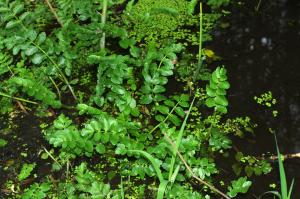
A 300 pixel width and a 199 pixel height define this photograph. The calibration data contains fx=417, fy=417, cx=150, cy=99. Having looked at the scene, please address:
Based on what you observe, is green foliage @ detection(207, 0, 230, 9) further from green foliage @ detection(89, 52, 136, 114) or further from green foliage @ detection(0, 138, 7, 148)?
green foliage @ detection(0, 138, 7, 148)

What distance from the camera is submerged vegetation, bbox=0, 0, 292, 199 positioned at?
1655mm

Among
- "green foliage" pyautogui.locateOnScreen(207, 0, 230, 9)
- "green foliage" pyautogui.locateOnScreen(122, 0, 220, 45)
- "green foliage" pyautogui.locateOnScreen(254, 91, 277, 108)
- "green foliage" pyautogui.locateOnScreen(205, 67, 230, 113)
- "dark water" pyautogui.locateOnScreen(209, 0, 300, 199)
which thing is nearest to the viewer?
"green foliage" pyautogui.locateOnScreen(205, 67, 230, 113)

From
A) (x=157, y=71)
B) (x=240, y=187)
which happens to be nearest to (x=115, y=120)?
(x=157, y=71)

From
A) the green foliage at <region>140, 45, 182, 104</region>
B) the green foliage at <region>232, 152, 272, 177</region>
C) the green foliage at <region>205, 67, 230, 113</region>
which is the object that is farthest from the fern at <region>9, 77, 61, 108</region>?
the green foliage at <region>232, 152, 272, 177</region>

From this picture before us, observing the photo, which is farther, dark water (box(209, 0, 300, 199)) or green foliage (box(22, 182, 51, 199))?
dark water (box(209, 0, 300, 199))

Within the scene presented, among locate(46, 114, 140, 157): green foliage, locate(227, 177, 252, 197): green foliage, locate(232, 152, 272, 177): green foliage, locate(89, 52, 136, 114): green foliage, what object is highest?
locate(89, 52, 136, 114): green foliage

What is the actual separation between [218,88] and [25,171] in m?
0.92

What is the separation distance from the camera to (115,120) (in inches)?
65.0

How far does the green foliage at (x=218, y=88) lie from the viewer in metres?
1.68

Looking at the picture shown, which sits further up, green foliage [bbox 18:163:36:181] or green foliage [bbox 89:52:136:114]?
green foliage [bbox 89:52:136:114]

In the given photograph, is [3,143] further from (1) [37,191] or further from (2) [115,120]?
(2) [115,120]

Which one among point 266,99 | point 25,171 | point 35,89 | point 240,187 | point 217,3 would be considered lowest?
point 25,171

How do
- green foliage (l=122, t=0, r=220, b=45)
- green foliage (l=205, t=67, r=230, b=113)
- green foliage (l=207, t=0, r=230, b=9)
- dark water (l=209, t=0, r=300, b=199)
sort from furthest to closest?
1. green foliage (l=207, t=0, r=230, b=9)
2. green foliage (l=122, t=0, r=220, b=45)
3. dark water (l=209, t=0, r=300, b=199)
4. green foliage (l=205, t=67, r=230, b=113)

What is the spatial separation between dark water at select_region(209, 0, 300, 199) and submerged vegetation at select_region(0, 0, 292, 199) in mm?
63
